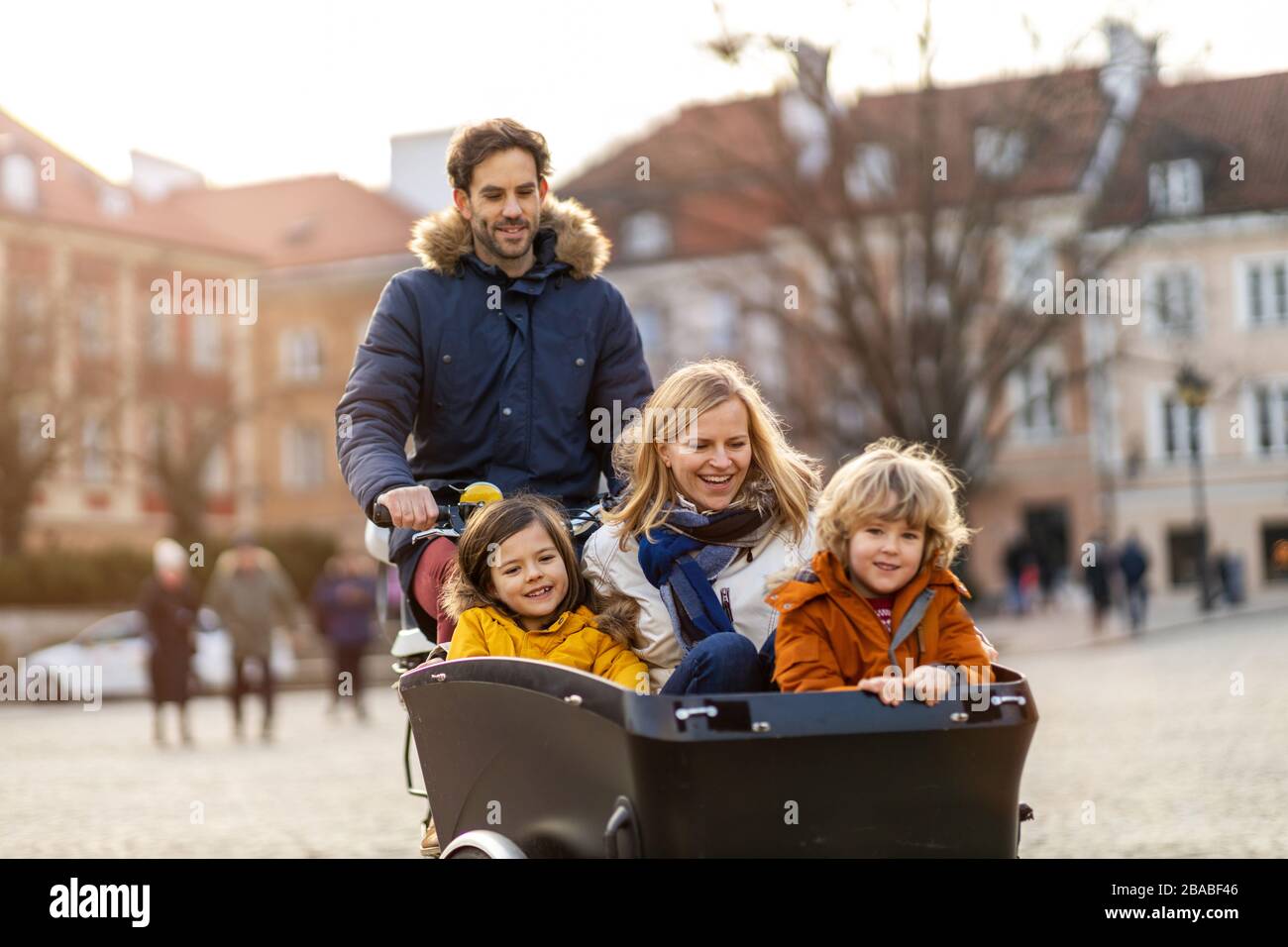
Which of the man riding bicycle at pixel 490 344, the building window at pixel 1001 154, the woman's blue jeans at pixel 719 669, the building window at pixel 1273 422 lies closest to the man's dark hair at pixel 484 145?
the man riding bicycle at pixel 490 344

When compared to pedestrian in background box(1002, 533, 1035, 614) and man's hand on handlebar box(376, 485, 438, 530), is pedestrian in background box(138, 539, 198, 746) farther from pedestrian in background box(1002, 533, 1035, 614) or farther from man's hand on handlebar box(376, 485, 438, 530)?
pedestrian in background box(1002, 533, 1035, 614)

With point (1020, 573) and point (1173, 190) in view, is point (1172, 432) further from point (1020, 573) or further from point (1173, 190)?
point (1173, 190)

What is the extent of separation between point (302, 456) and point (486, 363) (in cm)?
5337

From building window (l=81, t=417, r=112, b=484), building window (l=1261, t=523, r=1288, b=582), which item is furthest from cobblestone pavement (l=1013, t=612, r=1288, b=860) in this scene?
building window (l=1261, t=523, r=1288, b=582)

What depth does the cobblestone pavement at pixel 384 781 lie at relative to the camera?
8.32 meters

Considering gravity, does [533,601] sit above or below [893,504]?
below

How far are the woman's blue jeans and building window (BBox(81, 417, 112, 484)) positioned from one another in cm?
3631

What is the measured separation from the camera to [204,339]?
52.2 metres

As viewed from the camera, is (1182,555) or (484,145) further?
(1182,555)

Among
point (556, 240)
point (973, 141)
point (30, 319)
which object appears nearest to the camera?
point (556, 240)

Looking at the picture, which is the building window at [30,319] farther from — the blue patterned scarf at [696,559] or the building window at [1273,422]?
the blue patterned scarf at [696,559]

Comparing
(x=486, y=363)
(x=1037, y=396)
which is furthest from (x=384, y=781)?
(x=1037, y=396)

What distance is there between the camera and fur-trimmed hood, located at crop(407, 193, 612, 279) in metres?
4.82
